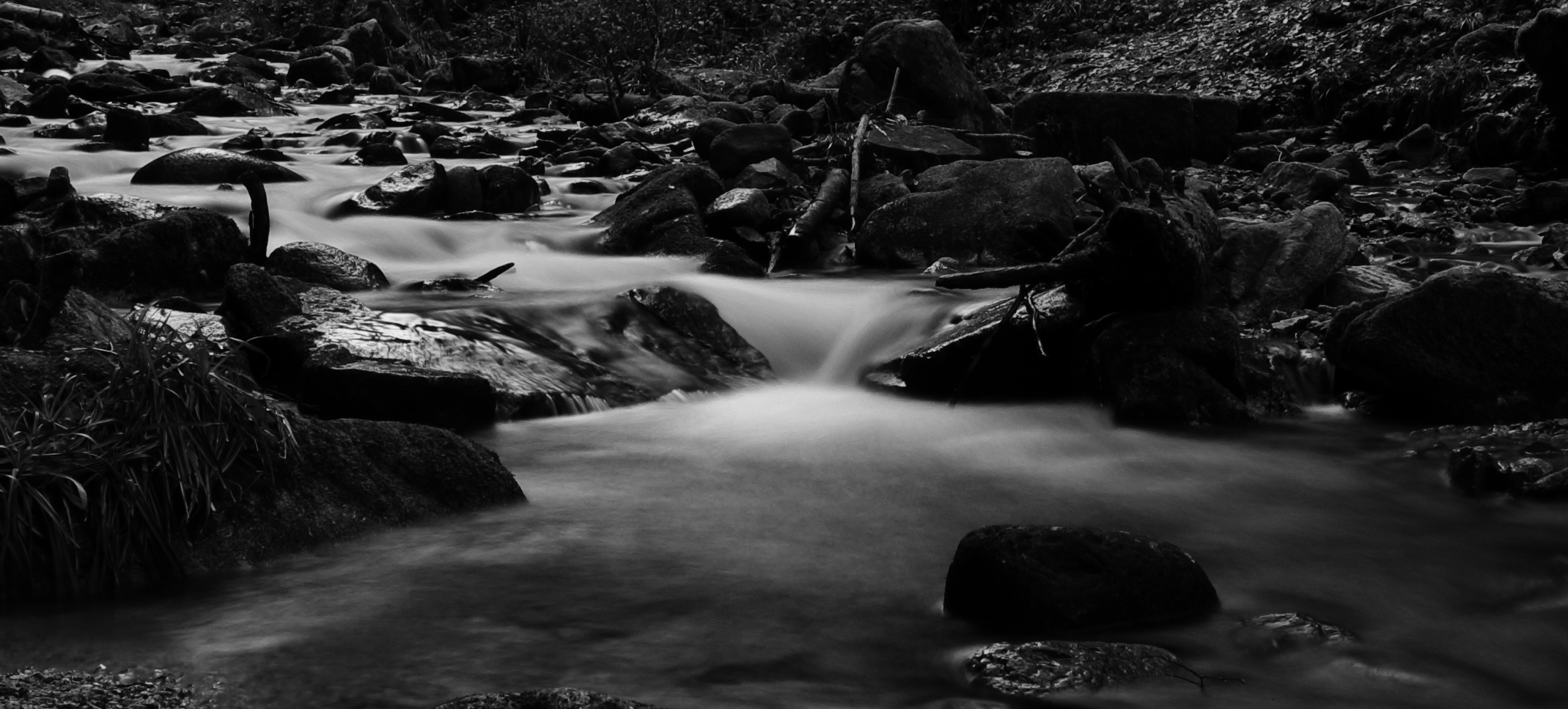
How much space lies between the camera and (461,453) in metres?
4.91

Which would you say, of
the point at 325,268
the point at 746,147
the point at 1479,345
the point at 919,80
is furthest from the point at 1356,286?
the point at 919,80

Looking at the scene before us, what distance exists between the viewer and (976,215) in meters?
9.90

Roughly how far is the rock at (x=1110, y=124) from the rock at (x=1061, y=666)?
35.8 feet

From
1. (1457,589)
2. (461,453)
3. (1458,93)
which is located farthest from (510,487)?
(1458,93)

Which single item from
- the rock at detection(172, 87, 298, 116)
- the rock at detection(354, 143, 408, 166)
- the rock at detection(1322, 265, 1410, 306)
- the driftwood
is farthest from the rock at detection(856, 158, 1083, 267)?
the rock at detection(172, 87, 298, 116)

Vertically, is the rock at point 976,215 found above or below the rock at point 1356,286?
above

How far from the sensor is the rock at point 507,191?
1180 cm

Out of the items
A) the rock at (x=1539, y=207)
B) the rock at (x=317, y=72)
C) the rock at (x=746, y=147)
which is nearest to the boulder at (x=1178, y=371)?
the rock at (x=1539, y=207)

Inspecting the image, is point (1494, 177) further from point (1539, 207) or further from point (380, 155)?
point (380, 155)

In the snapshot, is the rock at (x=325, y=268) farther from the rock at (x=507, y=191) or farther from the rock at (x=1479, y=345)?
the rock at (x=1479, y=345)

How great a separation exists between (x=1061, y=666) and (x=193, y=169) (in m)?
10.6

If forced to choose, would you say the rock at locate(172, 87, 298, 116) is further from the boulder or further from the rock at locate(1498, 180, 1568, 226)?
the rock at locate(1498, 180, 1568, 226)

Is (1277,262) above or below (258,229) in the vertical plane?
below

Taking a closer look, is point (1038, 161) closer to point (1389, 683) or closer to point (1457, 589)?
point (1457, 589)
